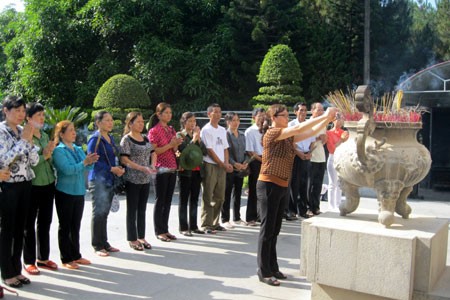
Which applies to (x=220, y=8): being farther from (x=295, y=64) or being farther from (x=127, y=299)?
(x=127, y=299)

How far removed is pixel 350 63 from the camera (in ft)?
60.6

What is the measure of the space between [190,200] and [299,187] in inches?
77.5

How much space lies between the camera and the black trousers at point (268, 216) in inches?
172

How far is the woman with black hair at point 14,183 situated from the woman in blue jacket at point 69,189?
1.50 feet

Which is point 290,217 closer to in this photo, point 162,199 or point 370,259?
point 162,199

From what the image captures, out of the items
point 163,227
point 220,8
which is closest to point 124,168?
point 163,227

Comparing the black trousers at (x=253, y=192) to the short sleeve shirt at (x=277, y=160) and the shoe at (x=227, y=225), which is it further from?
the short sleeve shirt at (x=277, y=160)

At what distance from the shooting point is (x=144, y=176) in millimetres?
5527

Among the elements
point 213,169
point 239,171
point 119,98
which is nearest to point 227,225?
point 239,171

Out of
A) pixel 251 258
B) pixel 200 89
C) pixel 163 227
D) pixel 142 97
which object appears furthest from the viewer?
pixel 200 89

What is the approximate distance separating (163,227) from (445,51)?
17.9 metres

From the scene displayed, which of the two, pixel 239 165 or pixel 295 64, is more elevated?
pixel 295 64

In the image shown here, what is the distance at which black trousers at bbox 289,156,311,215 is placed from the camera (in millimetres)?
7367

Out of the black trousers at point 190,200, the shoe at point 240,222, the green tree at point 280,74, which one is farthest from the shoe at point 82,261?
the green tree at point 280,74
